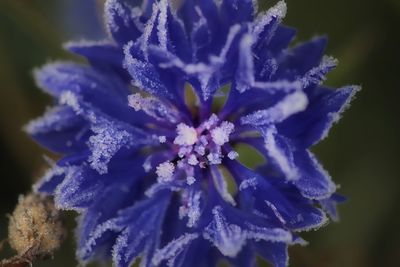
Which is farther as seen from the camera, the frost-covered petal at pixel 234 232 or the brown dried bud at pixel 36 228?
the brown dried bud at pixel 36 228

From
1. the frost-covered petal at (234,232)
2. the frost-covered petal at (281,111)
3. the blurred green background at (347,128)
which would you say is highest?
the blurred green background at (347,128)

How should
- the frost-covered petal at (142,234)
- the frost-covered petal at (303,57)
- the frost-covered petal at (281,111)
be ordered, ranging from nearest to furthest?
the frost-covered petal at (281,111)
the frost-covered petal at (142,234)
the frost-covered petal at (303,57)

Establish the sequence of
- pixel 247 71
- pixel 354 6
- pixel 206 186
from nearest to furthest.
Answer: pixel 247 71
pixel 206 186
pixel 354 6

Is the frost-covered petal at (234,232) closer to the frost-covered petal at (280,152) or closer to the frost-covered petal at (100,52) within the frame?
the frost-covered petal at (280,152)

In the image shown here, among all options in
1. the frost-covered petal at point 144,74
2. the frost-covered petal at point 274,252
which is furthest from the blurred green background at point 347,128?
the frost-covered petal at point 144,74

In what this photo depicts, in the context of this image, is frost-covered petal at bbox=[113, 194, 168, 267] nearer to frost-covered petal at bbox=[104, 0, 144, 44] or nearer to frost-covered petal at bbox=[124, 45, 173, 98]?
frost-covered petal at bbox=[124, 45, 173, 98]

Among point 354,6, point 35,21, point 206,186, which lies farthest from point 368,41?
point 35,21

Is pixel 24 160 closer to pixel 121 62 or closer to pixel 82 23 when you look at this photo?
pixel 82 23

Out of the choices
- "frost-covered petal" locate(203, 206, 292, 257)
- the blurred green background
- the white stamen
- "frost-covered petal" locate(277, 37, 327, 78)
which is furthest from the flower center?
the blurred green background
